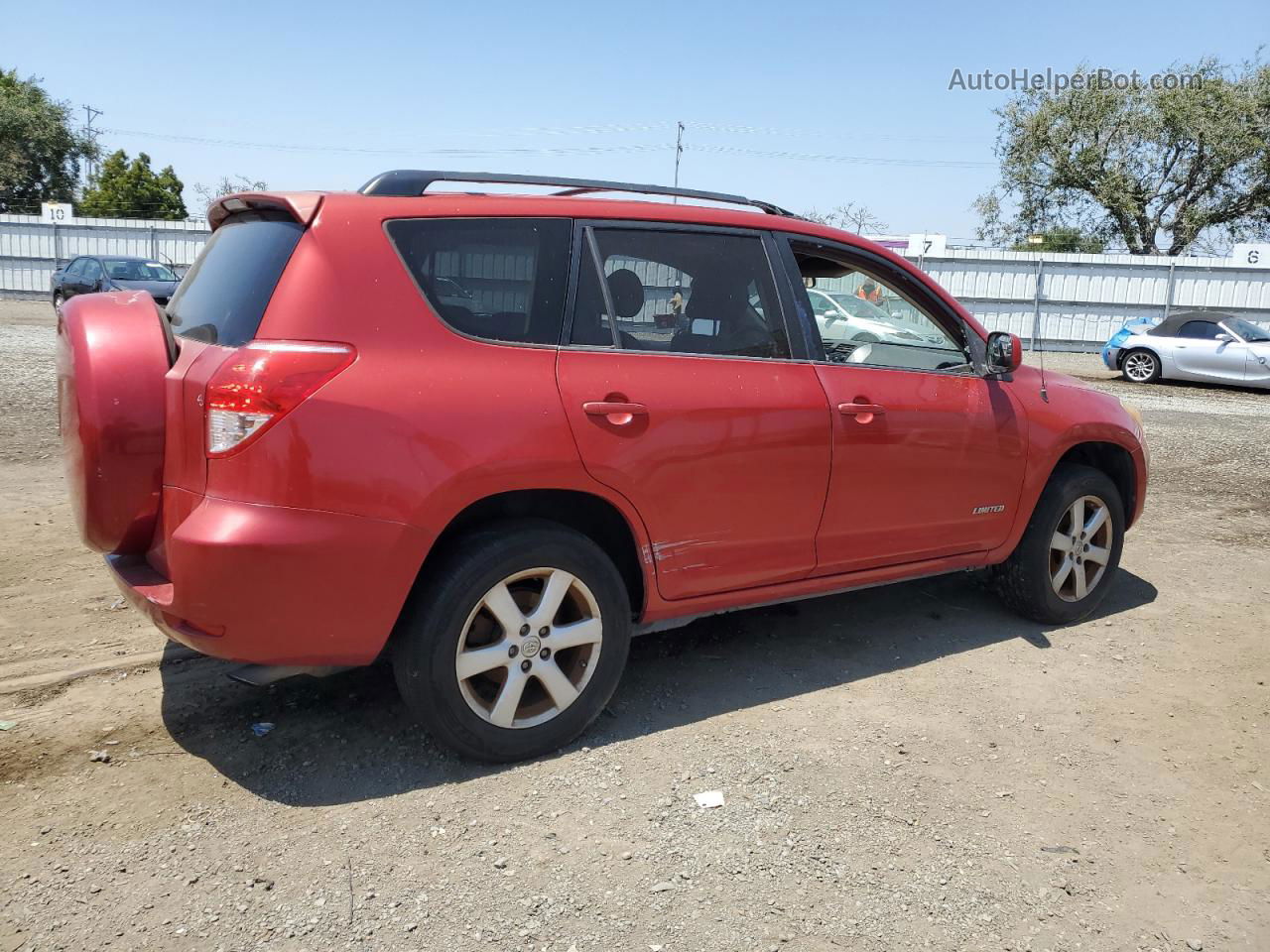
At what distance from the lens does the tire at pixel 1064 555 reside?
4.80m

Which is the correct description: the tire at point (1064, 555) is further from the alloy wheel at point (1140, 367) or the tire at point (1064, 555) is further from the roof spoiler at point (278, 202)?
the alloy wheel at point (1140, 367)

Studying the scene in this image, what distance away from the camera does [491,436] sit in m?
3.10

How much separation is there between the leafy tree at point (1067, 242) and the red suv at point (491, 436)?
125 ft

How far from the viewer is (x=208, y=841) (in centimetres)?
287

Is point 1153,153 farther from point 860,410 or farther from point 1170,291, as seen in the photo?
point 860,410

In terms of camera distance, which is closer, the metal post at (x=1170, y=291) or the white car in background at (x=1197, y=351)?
the white car in background at (x=1197, y=351)

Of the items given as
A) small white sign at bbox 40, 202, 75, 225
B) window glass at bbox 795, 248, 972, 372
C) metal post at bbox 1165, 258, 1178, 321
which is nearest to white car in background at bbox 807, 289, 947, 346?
window glass at bbox 795, 248, 972, 372

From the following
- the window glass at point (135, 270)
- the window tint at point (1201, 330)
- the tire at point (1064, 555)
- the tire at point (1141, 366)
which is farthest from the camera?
the window glass at point (135, 270)

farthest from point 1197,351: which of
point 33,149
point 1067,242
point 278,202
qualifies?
point 33,149

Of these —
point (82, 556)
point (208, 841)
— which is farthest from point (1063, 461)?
point (82, 556)

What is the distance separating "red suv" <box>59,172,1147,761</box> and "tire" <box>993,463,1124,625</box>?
0.78 m

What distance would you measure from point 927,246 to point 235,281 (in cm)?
2461

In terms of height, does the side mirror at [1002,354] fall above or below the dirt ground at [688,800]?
above

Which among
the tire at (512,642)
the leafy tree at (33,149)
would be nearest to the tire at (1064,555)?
the tire at (512,642)
